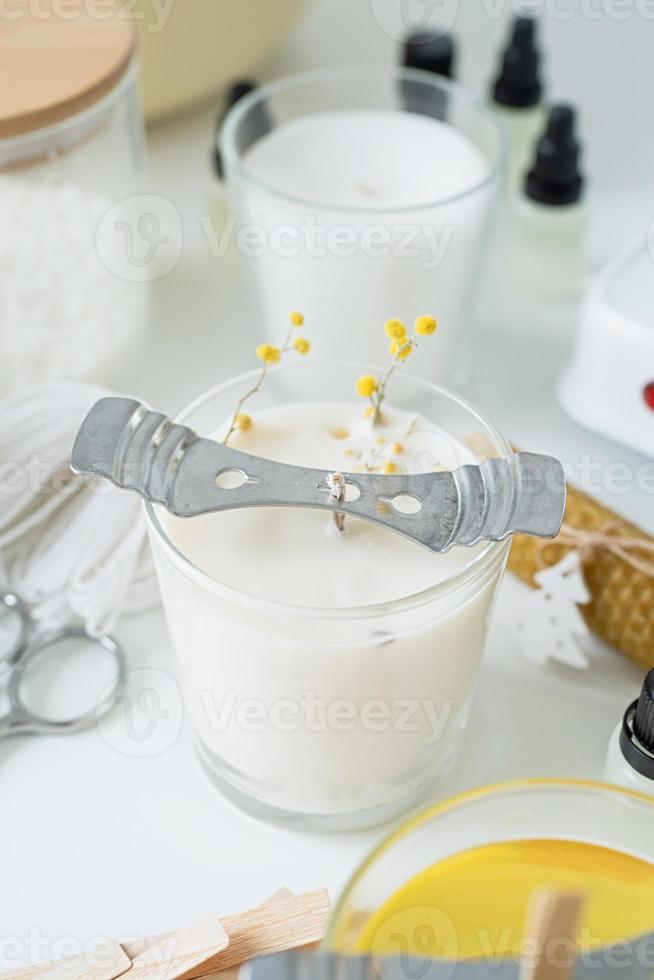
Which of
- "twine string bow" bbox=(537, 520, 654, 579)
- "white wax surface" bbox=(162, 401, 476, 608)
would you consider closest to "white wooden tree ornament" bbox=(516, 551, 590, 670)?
"twine string bow" bbox=(537, 520, 654, 579)

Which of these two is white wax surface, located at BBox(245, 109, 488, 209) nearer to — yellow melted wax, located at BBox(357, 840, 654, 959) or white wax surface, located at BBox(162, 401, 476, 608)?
white wax surface, located at BBox(162, 401, 476, 608)

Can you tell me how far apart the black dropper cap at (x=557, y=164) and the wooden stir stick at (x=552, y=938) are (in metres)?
0.52

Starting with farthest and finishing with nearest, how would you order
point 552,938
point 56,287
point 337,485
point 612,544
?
point 56,287 < point 612,544 < point 337,485 < point 552,938

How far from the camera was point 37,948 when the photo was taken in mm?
527

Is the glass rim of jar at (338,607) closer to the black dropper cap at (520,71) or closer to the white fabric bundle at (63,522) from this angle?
the white fabric bundle at (63,522)

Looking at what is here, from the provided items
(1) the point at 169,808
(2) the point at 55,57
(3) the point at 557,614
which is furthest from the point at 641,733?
(2) the point at 55,57

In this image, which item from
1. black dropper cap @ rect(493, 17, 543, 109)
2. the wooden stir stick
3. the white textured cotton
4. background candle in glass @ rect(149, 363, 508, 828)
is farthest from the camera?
black dropper cap @ rect(493, 17, 543, 109)

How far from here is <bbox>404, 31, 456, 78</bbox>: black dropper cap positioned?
0.85m

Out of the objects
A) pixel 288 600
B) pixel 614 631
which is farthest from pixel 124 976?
pixel 614 631

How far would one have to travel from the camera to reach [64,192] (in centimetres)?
73

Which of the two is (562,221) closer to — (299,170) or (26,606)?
(299,170)

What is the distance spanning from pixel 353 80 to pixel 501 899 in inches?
21.4

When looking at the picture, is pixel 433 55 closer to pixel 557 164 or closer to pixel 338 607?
pixel 557 164

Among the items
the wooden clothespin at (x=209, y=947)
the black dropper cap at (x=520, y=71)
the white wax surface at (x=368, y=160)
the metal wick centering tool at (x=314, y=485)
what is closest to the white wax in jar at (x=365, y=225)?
the white wax surface at (x=368, y=160)
